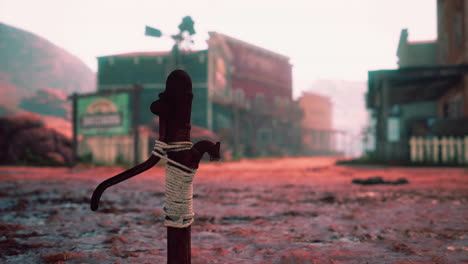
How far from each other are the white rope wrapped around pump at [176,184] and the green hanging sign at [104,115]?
543 inches

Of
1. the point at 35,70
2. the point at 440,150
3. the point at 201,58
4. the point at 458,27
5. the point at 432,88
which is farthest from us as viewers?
the point at 35,70

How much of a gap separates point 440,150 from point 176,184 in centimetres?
1298

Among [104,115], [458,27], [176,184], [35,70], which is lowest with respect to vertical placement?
[176,184]

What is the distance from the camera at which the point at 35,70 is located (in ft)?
246

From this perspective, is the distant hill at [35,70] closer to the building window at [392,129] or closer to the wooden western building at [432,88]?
the building window at [392,129]

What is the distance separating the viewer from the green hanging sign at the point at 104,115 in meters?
15.1

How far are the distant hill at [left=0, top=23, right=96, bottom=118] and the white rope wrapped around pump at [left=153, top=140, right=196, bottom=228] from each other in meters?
54.7

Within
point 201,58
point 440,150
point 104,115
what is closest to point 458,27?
point 440,150

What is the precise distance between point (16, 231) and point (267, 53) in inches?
1327

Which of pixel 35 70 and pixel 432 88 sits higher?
pixel 35 70

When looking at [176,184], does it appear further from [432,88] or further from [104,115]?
[432,88]

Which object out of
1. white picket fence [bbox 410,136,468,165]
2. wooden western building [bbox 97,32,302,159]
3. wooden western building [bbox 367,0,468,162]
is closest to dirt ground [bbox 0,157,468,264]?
white picket fence [bbox 410,136,468,165]

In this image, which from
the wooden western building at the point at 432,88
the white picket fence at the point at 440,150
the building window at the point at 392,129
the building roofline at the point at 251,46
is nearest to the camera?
the white picket fence at the point at 440,150

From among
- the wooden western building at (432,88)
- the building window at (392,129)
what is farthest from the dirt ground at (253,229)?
the building window at (392,129)
